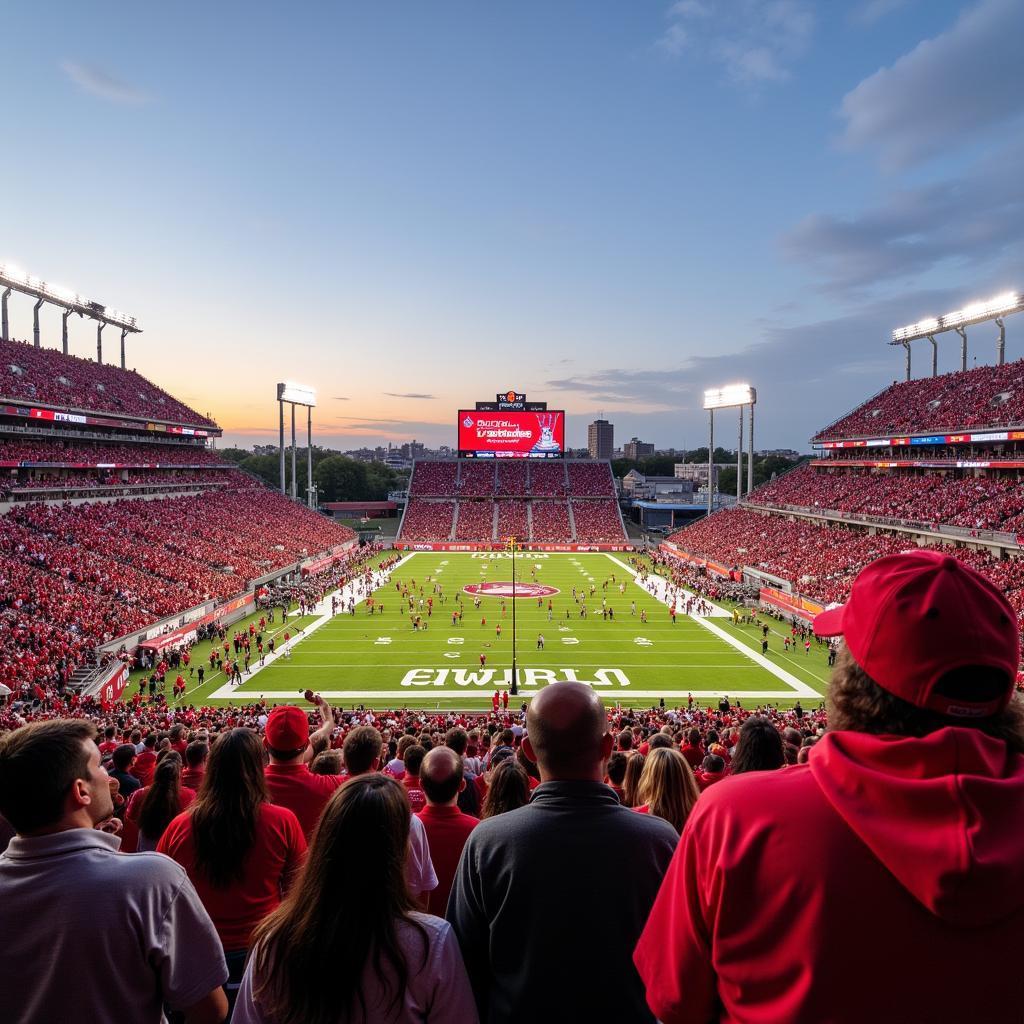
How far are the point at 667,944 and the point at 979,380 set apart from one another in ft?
206

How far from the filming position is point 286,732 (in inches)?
188

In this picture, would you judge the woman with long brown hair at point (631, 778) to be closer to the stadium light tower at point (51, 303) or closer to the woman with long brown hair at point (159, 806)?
the woman with long brown hair at point (159, 806)

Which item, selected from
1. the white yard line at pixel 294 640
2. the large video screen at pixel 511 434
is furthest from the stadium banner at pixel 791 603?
the large video screen at pixel 511 434

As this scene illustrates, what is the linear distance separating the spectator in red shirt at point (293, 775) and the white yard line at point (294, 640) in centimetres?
2201

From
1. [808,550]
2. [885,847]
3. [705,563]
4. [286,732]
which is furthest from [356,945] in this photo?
[705,563]

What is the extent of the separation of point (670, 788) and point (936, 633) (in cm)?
356

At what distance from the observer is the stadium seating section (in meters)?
74.3

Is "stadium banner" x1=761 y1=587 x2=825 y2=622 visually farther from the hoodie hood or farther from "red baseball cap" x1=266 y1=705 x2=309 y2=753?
the hoodie hood

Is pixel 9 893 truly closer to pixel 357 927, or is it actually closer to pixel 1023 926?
pixel 357 927

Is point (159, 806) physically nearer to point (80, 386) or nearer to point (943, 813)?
point (943, 813)

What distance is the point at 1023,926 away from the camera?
140 cm

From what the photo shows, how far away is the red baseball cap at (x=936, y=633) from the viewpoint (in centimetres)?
152

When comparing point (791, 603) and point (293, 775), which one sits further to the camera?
point (791, 603)

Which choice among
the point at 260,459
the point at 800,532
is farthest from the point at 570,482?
the point at 260,459
